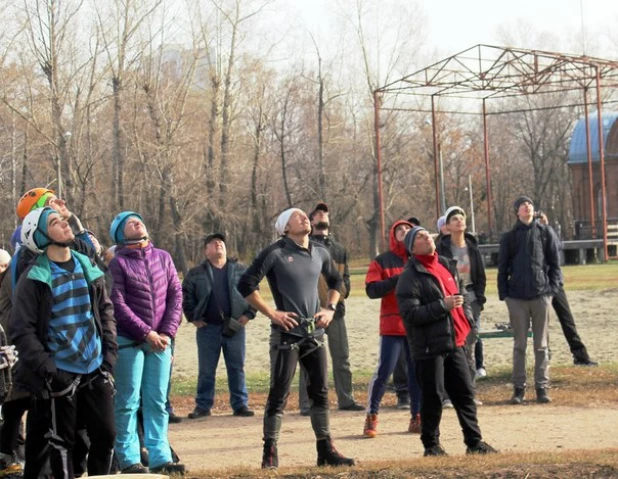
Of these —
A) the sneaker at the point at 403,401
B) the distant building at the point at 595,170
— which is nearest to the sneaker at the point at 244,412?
the sneaker at the point at 403,401

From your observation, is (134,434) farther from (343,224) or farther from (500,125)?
(500,125)

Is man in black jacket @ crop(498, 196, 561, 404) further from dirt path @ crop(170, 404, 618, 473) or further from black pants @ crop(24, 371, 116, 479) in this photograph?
black pants @ crop(24, 371, 116, 479)

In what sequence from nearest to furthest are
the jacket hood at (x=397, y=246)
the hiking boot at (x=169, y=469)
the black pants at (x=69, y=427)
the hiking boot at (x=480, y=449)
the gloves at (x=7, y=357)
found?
the black pants at (x=69, y=427) < the gloves at (x=7, y=357) < the hiking boot at (x=169, y=469) < the hiking boot at (x=480, y=449) < the jacket hood at (x=397, y=246)

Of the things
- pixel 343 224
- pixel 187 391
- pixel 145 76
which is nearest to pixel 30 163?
pixel 145 76

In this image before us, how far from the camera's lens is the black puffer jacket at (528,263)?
1119 cm

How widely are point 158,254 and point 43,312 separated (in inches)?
72.9

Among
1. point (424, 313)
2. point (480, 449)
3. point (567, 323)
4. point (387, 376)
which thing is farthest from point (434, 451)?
point (567, 323)

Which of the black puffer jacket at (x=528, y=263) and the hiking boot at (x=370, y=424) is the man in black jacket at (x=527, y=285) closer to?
the black puffer jacket at (x=528, y=263)

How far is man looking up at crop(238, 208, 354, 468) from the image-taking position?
7734 mm

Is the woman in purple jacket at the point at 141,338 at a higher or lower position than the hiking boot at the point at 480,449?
higher

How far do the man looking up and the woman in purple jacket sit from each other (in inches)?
25.1

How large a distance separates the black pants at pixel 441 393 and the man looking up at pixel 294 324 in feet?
2.42

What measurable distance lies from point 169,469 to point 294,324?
1.33 metres

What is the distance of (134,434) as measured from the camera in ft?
25.4
